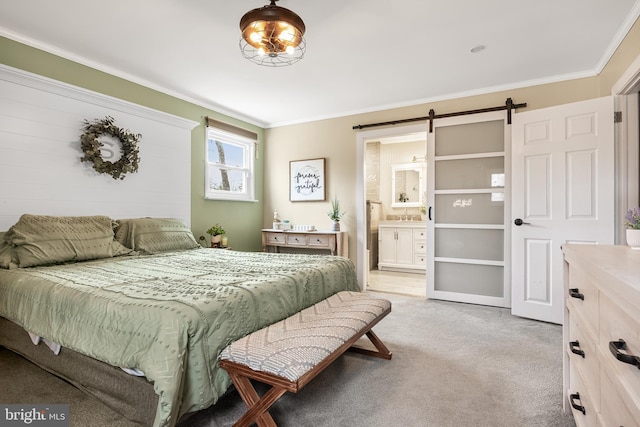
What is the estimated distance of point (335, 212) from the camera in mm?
4516

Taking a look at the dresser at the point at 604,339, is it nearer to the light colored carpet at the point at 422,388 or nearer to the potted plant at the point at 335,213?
the light colored carpet at the point at 422,388

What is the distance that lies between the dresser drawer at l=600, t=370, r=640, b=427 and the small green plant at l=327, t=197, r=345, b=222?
3543mm

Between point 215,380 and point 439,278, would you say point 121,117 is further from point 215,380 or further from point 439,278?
point 439,278

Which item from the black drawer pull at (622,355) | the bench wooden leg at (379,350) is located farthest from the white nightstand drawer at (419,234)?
the black drawer pull at (622,355)

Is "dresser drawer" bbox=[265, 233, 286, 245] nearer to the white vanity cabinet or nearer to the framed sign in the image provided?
the framed sign

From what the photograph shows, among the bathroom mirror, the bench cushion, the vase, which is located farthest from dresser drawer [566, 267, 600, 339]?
the bathroom mirror

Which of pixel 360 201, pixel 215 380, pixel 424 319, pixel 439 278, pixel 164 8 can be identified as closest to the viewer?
pixel 215 380

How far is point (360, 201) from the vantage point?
14.7 ft

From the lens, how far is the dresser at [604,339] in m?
0.77

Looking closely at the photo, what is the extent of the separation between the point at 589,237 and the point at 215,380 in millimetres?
3234

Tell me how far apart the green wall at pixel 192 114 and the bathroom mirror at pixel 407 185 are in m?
2.72

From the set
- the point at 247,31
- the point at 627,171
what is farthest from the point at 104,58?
the point at 627,171

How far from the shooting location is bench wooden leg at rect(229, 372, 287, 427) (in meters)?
1.36

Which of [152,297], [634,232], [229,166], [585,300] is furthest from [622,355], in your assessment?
[229,166]
